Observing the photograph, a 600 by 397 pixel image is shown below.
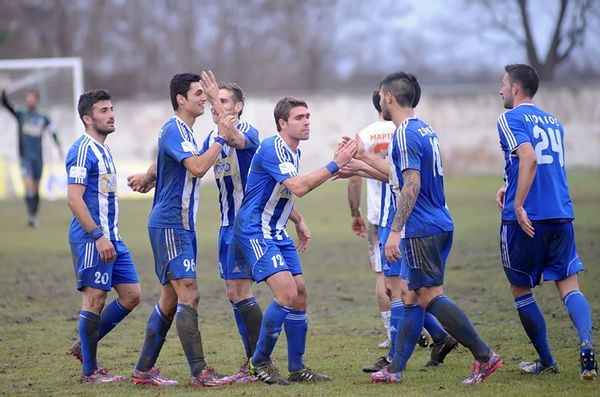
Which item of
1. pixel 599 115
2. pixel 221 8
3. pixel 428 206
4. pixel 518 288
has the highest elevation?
pixel 221 8

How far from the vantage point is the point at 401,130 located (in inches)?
281

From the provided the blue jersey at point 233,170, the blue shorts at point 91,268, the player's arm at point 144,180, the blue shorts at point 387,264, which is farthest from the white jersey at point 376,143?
the blue shorts at point 91,268

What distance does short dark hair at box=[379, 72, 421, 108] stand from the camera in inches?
287

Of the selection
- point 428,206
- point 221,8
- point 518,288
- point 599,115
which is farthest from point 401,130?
point 221,8

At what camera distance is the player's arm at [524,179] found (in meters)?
7.17

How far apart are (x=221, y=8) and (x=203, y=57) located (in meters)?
2.54

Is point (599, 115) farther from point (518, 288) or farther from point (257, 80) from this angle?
point (518, 288)

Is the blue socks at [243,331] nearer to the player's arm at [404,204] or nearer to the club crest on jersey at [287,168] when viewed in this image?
the club crest on jersey at [287,168]

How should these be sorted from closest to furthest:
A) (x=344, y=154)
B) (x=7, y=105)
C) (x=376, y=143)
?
(x=344, y=154) < (x=376, y=143) < (x=7, y=105)

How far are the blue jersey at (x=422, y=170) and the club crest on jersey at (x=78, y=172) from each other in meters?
2.30

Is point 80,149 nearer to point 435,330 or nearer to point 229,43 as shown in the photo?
point 435,330

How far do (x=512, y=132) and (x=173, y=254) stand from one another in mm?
2616

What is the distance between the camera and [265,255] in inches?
291

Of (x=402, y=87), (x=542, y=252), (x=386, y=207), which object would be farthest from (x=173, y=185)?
(x=542, y=252)
